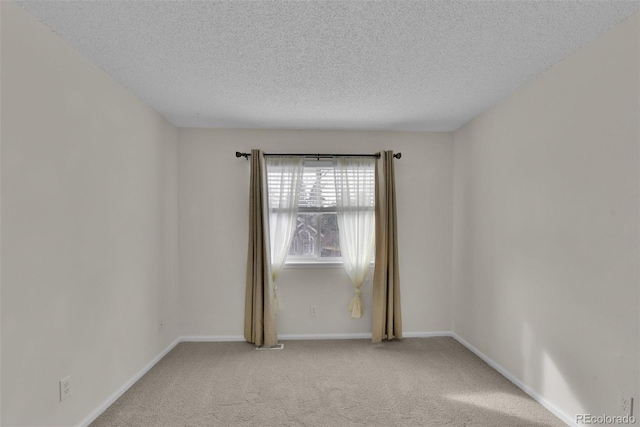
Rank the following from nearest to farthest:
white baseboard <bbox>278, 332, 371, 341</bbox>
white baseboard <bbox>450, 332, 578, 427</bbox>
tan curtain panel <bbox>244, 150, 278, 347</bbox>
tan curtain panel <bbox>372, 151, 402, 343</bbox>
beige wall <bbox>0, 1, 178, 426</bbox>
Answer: beige wall <bbox>0, 1, 178, 426</bbox> < white baseboard <bbox>450, 332, 578, 427</bbox> < tan curtain panel <bbox>244, 150, 278, 347</bbox> < tan curtain panel <bbox>372, 151, 402, 343</bbox> < white baseboard <bbox>278, 332, 371, 341</bbox>

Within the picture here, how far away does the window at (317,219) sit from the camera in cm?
386

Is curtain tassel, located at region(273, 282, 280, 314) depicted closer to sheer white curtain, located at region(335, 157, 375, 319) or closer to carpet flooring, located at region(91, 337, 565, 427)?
carpet flooring, located at region(91, 337, 565, 427)

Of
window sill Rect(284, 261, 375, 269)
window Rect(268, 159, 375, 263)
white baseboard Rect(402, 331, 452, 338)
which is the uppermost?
window Rect(268, 159, 375, 263)

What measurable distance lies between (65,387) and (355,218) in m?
2.82

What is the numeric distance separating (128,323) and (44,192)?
1.36 m

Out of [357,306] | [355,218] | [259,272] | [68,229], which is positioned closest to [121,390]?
[68,229]

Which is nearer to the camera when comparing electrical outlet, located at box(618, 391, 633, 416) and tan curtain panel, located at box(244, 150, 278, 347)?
electrical outlet, located at box(618, 391, 633, 416)

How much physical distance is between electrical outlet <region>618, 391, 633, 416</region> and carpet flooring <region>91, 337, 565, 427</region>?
52cm

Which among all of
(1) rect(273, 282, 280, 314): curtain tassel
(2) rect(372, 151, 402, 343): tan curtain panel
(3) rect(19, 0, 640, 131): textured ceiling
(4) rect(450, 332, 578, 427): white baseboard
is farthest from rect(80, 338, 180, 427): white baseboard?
(4) rect(450, 332, 578, 427): white baseboard

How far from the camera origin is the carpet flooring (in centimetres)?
229

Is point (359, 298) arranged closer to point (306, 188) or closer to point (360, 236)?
point (360, 236)

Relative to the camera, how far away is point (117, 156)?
2586 millimetres

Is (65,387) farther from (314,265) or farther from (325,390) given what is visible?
(314,265)

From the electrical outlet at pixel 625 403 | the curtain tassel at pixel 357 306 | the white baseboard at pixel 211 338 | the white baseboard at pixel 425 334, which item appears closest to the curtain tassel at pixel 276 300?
the white baseboard at pixel 211 338
